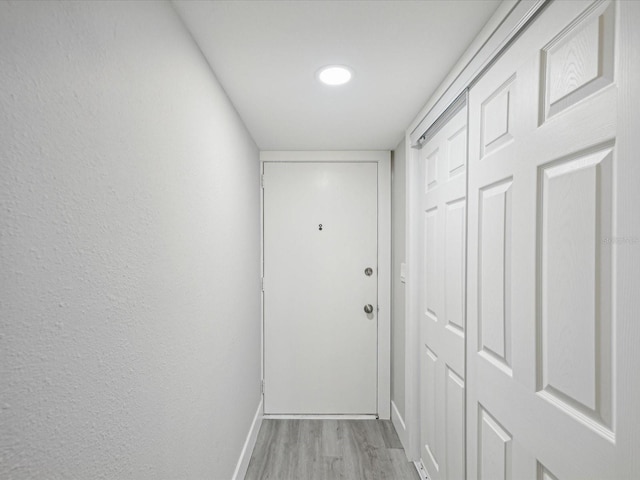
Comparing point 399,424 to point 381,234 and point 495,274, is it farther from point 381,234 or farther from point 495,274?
point 495,274

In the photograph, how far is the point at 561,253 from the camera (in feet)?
2.75

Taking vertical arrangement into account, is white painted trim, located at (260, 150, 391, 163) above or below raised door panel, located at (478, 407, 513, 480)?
above

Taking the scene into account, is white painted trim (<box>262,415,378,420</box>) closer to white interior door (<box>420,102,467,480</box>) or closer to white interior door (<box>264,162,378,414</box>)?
white interior door (<box>264,162,378,414</box>)

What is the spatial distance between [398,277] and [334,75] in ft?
5.08

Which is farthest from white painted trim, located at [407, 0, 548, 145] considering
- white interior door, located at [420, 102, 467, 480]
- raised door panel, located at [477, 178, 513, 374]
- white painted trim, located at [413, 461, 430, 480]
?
white painted trim, located at [413, 461, 430, 480]

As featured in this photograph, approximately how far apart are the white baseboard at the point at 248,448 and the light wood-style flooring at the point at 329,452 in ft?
0.16

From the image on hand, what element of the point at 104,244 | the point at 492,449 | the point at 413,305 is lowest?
the point at 492,449

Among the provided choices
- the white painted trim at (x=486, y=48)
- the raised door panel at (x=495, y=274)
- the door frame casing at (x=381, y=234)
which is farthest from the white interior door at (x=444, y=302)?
the door frame casing at (x=381, y=234)

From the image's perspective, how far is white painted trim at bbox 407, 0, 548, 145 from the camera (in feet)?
3.19

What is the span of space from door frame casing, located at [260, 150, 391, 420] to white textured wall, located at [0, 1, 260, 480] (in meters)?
1.32

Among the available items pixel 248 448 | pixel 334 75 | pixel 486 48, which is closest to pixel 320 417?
pixel 248 448

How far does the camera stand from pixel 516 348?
39.8 inches

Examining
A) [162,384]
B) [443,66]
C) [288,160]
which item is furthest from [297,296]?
[443,66]

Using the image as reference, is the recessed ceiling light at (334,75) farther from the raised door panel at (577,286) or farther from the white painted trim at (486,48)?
the raised door panel at (577,286)
